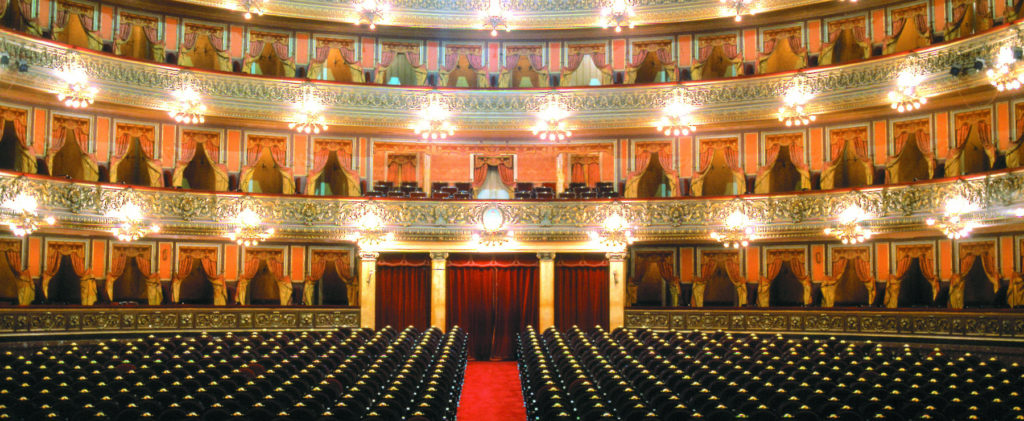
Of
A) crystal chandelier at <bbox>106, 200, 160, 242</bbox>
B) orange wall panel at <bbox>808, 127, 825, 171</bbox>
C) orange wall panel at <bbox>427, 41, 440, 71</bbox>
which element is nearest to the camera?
crystal chandelier at <bbox>106, 200, 160, 242</bbox>

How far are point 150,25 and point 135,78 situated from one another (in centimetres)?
308

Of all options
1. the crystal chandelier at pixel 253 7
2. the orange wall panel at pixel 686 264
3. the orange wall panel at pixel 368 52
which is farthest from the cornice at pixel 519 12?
the orange wall panel at pixel 686 264

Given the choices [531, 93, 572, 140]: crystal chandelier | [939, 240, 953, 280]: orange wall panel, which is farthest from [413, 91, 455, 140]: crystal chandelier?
[939, 240, 953, 280]: orange wall panel

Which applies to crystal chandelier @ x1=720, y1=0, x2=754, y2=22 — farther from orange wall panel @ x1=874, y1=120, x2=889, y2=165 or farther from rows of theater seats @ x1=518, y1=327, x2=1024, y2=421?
rows of theater seats @ x1=518, y1=327, x2=1024, y2=421

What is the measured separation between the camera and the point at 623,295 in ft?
75.5

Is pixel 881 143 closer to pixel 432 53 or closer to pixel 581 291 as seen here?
pixel 581 291

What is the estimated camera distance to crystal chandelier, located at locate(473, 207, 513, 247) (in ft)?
75.6

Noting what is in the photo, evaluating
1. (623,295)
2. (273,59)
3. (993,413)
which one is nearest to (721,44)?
(623,295)

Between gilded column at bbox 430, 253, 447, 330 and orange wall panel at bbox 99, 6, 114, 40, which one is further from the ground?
orange wall panel at bbox 99, 6, 114, 40

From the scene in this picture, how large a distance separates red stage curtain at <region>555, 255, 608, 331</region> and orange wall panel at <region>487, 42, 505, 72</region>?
653cm

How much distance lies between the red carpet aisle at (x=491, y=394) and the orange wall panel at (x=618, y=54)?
9914 mm

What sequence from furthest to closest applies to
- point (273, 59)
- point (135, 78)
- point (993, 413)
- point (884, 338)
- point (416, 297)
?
1. point (273, 59)
2. point (416, 297)
3. point (135, 78)
4. point (884, 338)
5. point (993, 413)

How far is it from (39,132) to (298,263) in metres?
7.39

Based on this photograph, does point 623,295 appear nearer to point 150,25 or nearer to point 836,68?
point 836,68
